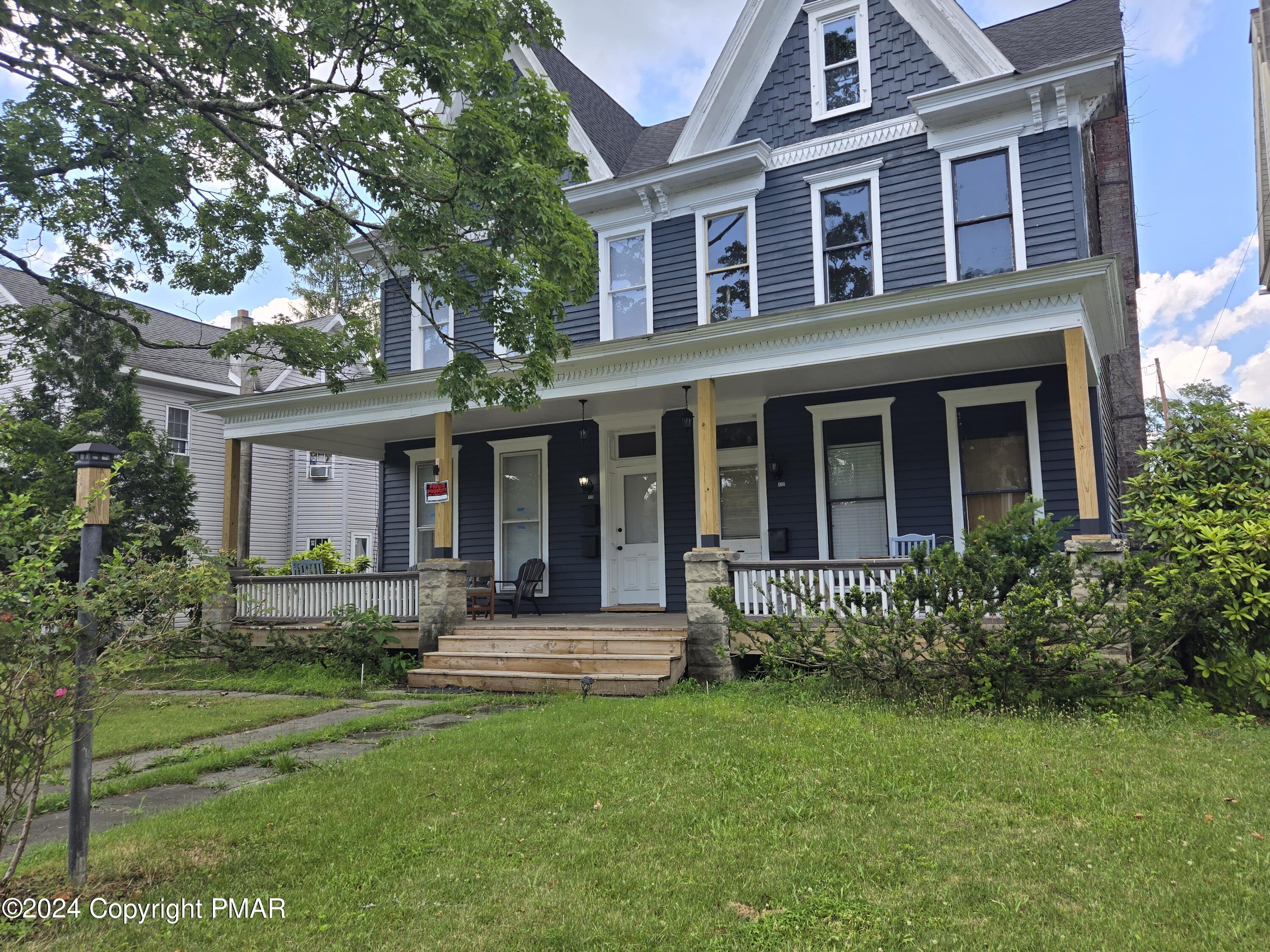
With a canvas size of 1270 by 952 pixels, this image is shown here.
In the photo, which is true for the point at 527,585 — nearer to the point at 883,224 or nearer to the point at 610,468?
the point at 610,468

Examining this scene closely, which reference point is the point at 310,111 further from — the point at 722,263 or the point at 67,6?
the point at 722,263

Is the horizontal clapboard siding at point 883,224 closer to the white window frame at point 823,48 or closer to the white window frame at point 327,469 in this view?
the white window frame at point 823,48

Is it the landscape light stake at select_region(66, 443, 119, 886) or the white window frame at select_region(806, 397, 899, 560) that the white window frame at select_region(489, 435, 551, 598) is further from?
the landscape light stake at select_region(66, 443, 119, 886)

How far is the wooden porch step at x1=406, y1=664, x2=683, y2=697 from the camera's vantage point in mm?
8000

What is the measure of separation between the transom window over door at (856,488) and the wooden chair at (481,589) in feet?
15.4

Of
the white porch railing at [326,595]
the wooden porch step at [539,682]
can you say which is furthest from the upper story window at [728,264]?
the white porch railing at [326,595]

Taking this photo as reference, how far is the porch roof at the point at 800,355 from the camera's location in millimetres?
7617

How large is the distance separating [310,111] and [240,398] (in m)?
5.55

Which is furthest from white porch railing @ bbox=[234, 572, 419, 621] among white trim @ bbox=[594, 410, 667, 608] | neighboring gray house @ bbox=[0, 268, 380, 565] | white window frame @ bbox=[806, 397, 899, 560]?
neighboring gray house @ bbox=[0, 268, 380, 565]

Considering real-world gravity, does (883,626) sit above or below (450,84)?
below

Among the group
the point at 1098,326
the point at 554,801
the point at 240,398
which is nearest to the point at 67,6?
the point at 240,398

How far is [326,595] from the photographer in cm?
1099

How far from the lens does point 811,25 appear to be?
11.0 m

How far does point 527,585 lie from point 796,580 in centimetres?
503
